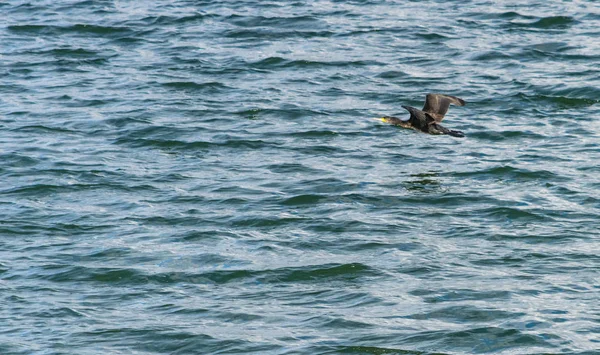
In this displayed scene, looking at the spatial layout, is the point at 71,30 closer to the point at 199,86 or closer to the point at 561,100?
the point at 199,86

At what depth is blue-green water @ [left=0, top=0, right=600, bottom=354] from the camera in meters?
12.8

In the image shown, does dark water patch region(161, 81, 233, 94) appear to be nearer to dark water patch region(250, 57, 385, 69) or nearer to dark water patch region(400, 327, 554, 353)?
dark water patch region(250, 57, 385, 69)

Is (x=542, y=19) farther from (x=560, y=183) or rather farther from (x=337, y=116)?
(x=560, y=183)

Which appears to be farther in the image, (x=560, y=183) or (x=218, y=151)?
(x=218, y=151)

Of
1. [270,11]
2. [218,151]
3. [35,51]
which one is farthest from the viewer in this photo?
[270,11]

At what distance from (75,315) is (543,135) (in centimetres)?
892

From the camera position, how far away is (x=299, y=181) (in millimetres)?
17453

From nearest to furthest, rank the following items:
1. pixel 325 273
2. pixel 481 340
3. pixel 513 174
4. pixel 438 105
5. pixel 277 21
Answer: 1. pixel 481 340
2. pixel 325 273
3. pixel 513 174
4. pixel 438 105
5. pixel 277 21

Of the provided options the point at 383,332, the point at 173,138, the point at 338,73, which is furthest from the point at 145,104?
the point at 383,332

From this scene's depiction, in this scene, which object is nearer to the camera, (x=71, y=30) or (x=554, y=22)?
(x=554, y=22)

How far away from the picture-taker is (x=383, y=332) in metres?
12.4

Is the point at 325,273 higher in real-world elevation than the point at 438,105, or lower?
lower

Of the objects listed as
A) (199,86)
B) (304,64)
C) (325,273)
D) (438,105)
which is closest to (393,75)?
(304,64)

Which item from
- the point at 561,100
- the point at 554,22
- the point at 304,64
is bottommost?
the point at 561,100
